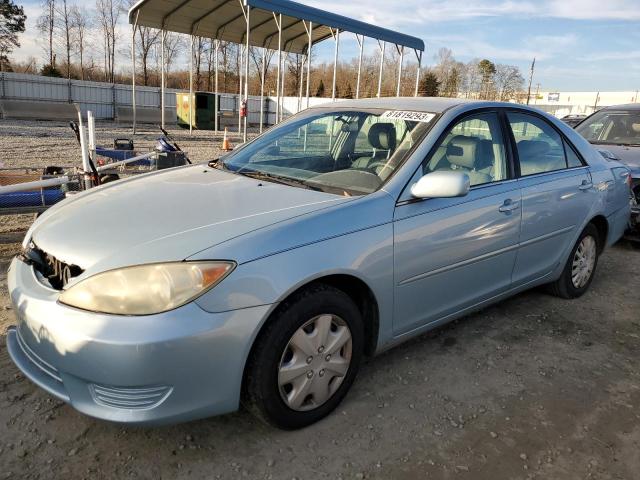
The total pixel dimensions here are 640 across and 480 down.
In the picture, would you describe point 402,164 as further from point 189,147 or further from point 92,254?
point 189,147

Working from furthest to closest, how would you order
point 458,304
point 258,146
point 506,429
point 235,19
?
point 235,19 → point 258,146 → point 458,304 → point 506,429

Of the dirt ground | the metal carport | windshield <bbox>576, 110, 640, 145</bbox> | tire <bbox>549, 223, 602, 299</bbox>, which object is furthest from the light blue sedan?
the metal carport

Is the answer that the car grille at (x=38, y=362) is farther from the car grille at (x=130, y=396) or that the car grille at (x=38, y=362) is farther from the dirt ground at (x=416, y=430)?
the dirt ground at (x=416, y=430)

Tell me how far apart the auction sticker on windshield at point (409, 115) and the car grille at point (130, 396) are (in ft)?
6.96

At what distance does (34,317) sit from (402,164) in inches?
77.2

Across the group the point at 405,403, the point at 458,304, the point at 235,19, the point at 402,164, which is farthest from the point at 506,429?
the point at 235,19

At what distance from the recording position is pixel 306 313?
91.8 inches

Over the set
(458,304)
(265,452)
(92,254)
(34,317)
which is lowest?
(265,452)

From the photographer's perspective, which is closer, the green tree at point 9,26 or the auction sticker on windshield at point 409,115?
the auction sticker on windshield at point 409,115

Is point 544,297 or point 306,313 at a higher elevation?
point 306,313

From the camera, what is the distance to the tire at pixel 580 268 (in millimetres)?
4309

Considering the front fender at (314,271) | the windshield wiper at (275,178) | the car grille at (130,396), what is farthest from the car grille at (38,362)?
the windshield wiper at (275,178)

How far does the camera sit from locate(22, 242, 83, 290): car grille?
226 centimetres

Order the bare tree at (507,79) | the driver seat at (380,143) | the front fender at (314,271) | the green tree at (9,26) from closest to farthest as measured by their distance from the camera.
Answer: the front fender at (314,271), the driver seat at (380,143), the green tree at (9,26), the bare tree at (507,79)
